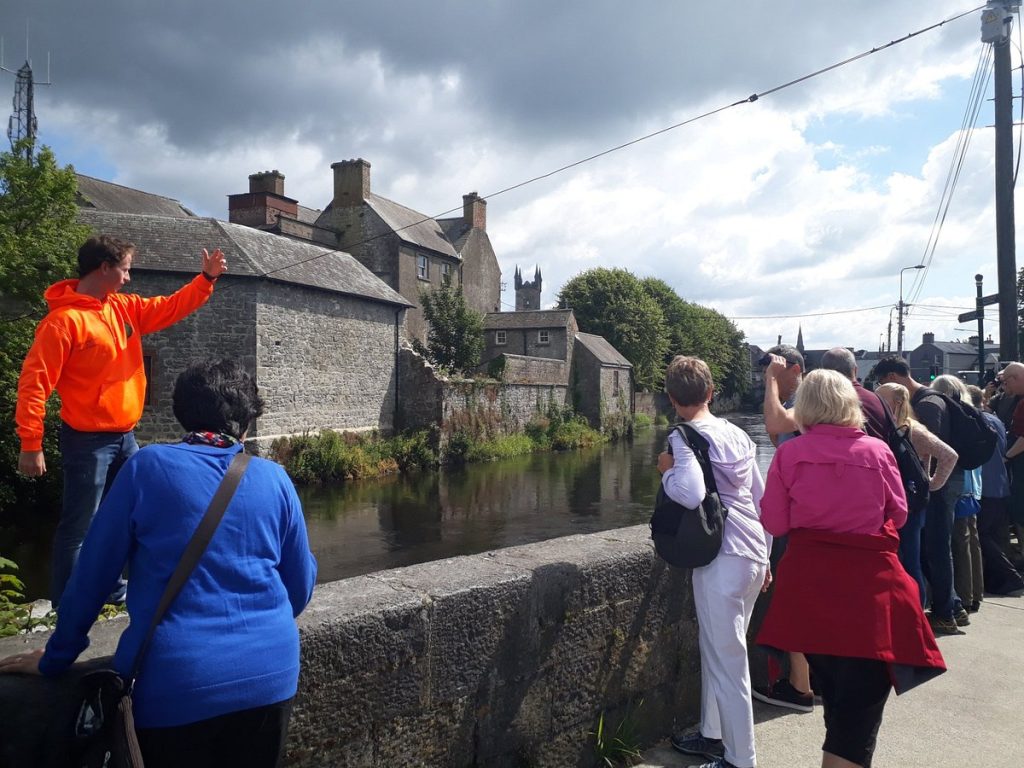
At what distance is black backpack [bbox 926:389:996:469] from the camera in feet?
16.3

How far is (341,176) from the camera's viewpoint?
36781mm

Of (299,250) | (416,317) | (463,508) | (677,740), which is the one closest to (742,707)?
(677,740)

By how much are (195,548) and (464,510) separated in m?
17.8

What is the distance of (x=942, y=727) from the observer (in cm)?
351

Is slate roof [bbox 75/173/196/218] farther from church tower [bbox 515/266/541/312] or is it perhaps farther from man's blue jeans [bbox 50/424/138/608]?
church tower [bbox 515/266/541/312]

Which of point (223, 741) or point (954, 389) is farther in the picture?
point (954, 389)

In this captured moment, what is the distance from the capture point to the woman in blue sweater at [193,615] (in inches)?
69.6

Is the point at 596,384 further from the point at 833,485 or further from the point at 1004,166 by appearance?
the point at 833,485

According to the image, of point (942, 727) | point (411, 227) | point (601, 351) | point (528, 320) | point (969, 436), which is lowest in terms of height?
point (942, 727)

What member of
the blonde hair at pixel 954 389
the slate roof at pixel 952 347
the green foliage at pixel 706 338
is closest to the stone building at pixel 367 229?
the green foliage at pixel 706 338

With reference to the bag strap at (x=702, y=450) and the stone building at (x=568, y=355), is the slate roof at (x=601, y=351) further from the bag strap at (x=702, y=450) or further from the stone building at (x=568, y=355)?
the bag strap at (x=702, y=450)

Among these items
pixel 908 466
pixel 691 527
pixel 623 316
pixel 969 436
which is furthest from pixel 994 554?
pixel 623 316

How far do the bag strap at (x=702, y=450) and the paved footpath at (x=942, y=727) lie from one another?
121 cm

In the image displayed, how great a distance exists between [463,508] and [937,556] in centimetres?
1538
